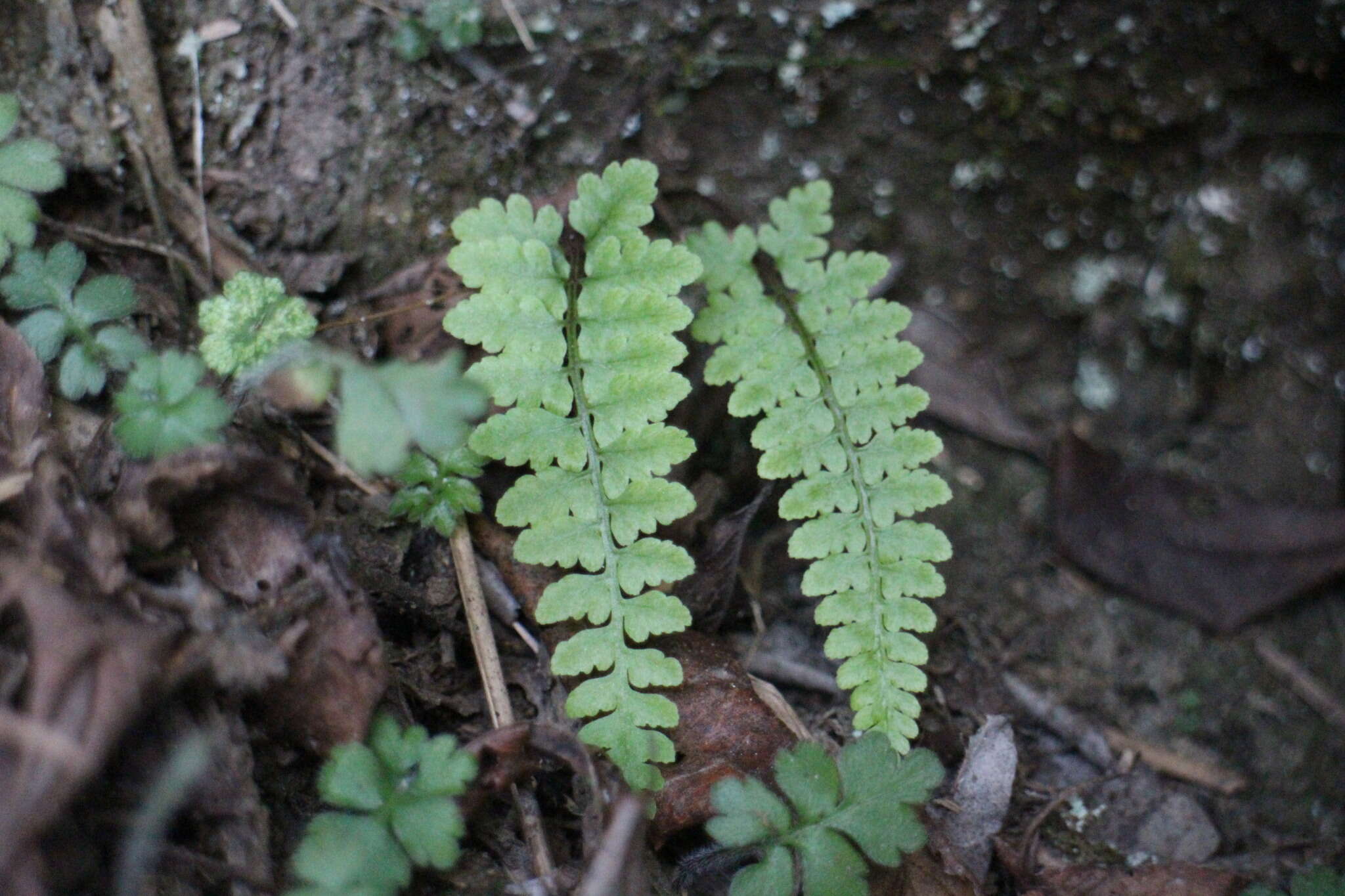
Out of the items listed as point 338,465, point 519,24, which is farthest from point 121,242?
point 519,24

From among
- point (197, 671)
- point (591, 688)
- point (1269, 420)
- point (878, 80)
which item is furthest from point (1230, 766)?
point (197, 671)

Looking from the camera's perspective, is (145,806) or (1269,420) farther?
(1269,420)

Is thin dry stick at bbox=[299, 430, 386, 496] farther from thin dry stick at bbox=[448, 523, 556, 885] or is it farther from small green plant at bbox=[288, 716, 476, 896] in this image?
small green plant at bbox=[288, 716, 476, 896]

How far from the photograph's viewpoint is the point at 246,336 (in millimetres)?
2352

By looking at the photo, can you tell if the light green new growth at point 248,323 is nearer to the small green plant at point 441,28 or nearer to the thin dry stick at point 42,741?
the thin dry stick at point 42,741

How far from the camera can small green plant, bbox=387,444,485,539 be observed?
2.44 meters

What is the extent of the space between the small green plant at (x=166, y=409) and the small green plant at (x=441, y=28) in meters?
1.42

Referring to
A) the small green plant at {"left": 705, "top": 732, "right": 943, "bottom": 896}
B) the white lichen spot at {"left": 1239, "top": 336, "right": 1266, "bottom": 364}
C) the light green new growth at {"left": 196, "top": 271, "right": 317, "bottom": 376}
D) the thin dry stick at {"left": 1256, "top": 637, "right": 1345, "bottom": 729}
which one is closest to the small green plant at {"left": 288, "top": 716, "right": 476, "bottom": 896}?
the small green plant at {"left": 705, "top": 732, "right": 943, "bottom": 896}

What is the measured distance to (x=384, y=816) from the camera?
1918 millimetres

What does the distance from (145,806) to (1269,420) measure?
3974 mm

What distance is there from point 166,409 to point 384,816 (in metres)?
0.96

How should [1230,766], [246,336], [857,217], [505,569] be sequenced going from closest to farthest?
1. [246,336]
2. [505,569]
3. [1230,766]
4. [857,217]

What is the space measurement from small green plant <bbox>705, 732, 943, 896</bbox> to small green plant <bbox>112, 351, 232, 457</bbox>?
4.42ft

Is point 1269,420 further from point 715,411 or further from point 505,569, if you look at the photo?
point 505,569
